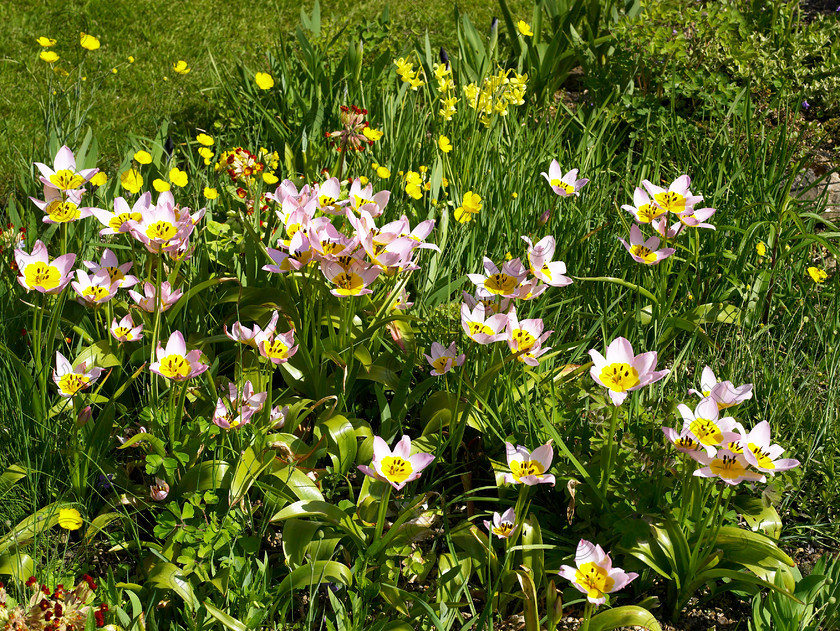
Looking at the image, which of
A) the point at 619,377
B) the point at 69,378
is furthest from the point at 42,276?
the point at 619,377

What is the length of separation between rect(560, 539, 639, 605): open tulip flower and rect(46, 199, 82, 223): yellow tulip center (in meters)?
1.40

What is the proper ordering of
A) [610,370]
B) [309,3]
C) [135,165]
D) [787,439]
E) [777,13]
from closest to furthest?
[610,370], [787,439], [135,165], [777,13], [309,3]

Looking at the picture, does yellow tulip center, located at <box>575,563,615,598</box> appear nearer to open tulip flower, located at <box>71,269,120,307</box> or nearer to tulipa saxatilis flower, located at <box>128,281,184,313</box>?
tulipa saxatilis flower, located at <box>128,281,184,313</box>

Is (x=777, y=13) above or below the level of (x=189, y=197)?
above

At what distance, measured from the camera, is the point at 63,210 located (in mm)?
1885

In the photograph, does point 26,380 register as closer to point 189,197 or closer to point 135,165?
point 189,197

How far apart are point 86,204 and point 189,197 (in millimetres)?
328

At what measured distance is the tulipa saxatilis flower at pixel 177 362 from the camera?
1.67m

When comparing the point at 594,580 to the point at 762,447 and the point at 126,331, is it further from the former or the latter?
the point at 126,331

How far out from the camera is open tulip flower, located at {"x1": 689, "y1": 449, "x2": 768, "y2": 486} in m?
1.44

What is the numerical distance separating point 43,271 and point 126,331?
261mm

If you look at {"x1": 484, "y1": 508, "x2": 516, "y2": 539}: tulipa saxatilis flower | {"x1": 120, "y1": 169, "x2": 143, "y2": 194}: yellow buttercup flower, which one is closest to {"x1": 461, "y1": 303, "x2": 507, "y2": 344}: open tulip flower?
{"x1": 484, "y1": 508, "x2": 516, "y2": 539}: tulipa saxatilis flower

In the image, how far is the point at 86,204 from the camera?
Answer: 248cm

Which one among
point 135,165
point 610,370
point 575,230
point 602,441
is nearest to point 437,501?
point 602,441
